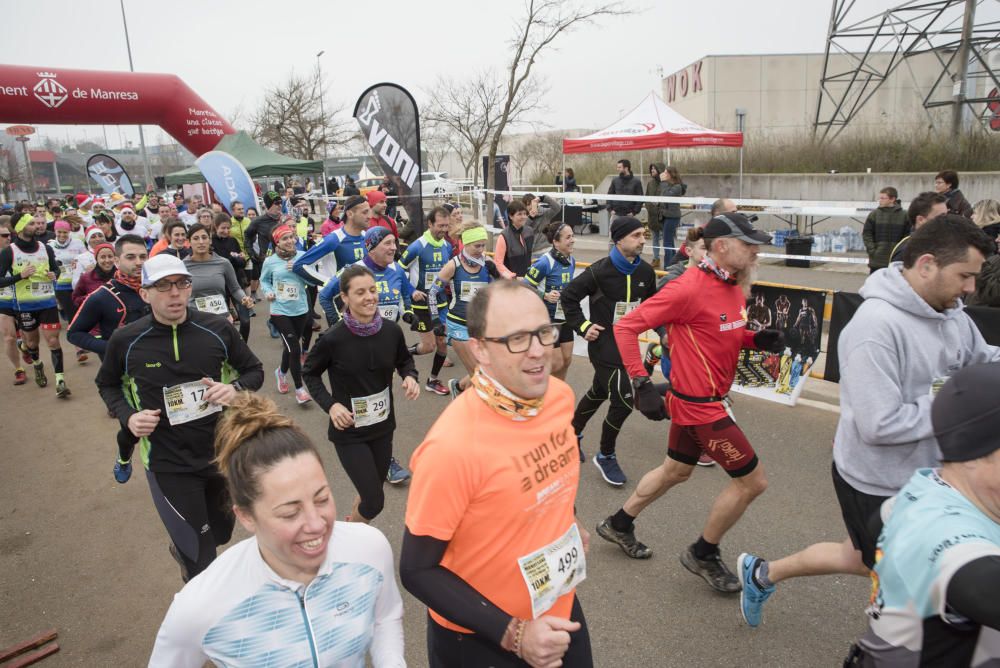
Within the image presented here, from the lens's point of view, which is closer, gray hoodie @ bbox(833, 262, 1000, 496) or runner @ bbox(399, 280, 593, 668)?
runner @ bbox(399, 280, 593, 668)

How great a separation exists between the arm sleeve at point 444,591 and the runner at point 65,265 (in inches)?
352

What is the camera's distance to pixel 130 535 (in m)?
4.82

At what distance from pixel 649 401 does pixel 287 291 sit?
15.7 feet

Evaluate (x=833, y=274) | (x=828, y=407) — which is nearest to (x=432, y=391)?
(x=828, y=407)

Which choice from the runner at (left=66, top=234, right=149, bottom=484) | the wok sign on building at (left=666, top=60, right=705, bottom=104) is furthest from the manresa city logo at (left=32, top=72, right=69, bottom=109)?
the wok sign on building at (left=666, top=60, right=705, bottom=104)

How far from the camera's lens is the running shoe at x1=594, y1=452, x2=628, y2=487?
5082 millimetres

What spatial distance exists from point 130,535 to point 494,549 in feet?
13.1

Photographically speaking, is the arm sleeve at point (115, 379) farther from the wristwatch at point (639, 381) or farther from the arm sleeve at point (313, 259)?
the arm sleeve at point (313, 259)

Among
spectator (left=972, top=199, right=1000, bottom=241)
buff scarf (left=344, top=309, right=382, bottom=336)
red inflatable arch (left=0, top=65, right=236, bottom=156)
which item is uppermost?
red inflatable arch (left=0, top=65, right=236, bottom=156)

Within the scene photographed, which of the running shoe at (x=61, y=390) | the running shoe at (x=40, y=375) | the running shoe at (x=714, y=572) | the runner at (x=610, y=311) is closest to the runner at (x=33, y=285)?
the running shoe at (x=61, y=390)

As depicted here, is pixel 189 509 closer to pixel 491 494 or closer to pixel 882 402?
pixel 491 494

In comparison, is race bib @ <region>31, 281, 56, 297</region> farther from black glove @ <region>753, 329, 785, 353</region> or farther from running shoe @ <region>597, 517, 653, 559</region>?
black glove @ <region>753, 329, 785, 353</region>

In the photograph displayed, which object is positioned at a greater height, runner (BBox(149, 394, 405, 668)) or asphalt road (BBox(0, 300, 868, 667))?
runner (BBox(149, 394, 405, 668))

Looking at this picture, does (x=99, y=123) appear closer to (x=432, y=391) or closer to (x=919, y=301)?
(x=432, y=391)
